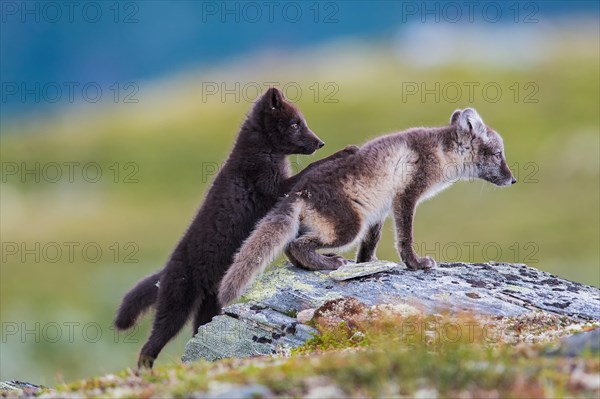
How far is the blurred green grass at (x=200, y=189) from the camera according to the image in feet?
173

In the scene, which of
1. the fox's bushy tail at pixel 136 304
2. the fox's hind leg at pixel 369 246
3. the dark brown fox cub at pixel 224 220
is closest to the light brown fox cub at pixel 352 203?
the fox's hind leg at pixel 369 246

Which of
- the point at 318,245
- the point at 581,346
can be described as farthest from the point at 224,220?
the point at 581,346

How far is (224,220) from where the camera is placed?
48.9 feet

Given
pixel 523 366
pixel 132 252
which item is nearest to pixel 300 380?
pixel 523 366

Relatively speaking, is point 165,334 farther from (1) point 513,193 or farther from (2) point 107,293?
(1) point 513,193

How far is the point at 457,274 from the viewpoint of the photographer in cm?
1449

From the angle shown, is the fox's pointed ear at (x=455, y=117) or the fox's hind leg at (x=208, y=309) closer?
the fox's hind leg at (x=208, y=309)

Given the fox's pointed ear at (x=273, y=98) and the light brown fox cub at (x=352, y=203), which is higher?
the fox's pointed ear at (x=273, y=98)

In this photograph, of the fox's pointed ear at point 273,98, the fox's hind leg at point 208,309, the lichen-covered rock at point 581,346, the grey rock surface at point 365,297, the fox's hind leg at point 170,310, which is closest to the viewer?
the lichen-covered rock at point 581,346

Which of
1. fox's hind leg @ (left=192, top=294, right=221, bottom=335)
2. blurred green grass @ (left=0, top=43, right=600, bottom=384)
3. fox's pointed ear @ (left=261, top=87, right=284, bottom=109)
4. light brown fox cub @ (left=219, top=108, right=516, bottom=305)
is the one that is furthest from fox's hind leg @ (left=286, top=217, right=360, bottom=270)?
blurred green grass @ (left=0, top=43, right=600, bottom=384)

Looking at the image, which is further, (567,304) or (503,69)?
(503,69)

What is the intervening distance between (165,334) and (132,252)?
50.9m

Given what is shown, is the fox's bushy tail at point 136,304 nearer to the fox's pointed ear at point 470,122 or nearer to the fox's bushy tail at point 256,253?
the fox's bushy tail at point 256,253

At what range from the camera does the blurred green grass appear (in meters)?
52.9
